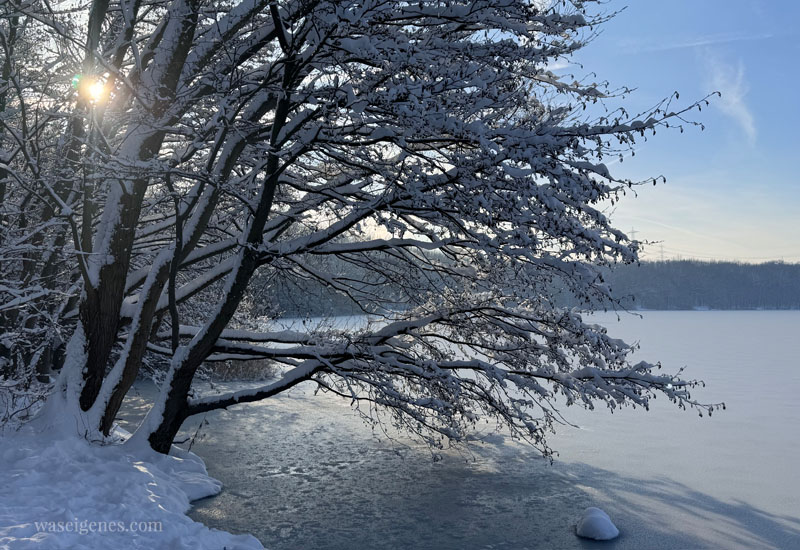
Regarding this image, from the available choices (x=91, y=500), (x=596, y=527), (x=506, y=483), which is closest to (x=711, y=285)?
(x=506, y=483)

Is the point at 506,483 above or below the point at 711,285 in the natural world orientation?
below

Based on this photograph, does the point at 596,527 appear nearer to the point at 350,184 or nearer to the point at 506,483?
the point at 506,483

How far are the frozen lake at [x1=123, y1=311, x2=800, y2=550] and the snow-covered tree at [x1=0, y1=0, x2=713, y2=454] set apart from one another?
4.19 feet

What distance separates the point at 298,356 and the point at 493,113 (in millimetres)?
3982

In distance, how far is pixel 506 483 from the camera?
9727 mm

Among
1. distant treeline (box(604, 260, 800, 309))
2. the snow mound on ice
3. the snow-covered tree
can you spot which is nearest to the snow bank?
the snow-covered tree

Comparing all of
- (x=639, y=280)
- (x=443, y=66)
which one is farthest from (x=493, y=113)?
(x=639, y=280)

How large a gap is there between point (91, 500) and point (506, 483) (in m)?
5.88

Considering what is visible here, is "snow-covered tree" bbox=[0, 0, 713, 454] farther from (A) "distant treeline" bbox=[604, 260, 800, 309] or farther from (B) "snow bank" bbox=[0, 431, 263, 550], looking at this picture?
(A) "distant treeline" bbox=[604, 260, 800, 309]

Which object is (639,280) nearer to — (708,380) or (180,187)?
(708,380)

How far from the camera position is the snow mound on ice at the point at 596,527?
24.7ft

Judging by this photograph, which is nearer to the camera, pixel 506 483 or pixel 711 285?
pixel 506 483

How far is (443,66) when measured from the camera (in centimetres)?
664

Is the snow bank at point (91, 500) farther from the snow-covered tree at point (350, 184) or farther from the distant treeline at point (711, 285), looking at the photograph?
the distant treeline at point (711, 285)
